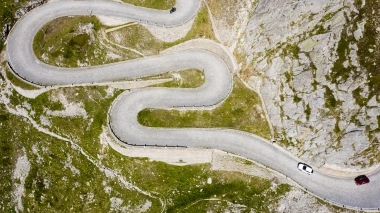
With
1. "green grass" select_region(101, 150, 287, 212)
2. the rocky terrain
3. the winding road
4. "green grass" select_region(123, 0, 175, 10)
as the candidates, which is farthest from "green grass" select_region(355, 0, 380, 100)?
"green grass" select_region(123, 0, 175, 10)

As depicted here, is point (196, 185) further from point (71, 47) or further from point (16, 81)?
point (16, 81)

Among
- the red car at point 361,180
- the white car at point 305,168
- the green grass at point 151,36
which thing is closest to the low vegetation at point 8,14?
the green grass at point 151,36

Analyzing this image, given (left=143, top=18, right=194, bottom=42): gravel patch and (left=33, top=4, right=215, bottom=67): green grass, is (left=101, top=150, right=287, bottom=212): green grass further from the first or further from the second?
(left=143, top=18, right=194, bottom=42): gravel patch

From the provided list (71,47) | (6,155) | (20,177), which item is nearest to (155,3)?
(71,47)

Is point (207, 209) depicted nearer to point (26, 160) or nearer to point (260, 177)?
point (260, 177)

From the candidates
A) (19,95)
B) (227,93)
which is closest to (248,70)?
(227,93)

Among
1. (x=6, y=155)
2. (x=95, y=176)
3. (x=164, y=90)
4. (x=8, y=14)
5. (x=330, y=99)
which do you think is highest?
(x=330, y=99)
